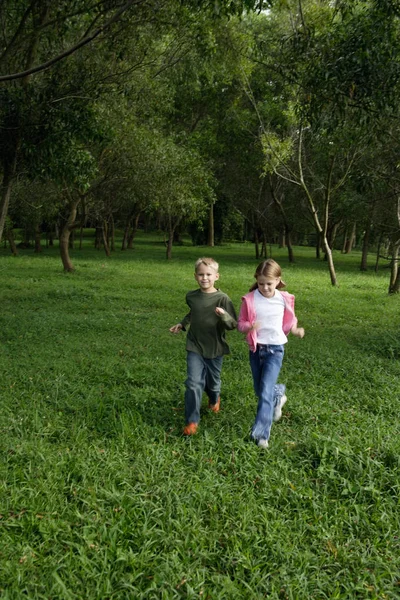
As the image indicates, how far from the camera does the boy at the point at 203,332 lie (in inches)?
196

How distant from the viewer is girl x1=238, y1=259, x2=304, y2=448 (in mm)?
4773

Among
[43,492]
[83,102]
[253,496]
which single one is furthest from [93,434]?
[83,102]

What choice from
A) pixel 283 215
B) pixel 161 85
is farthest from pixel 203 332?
pixel 283 215

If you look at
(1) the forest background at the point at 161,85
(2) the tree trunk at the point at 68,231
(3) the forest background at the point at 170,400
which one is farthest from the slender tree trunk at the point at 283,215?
(2) the tree trunk at the point at 68,231

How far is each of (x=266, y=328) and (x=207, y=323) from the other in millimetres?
604

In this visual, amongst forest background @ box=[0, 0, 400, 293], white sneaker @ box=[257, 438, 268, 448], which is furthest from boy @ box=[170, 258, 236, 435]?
forest background @ box=[0, 0, 400, 293]

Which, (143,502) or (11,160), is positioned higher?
(11,160)

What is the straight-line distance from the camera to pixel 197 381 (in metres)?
5.06

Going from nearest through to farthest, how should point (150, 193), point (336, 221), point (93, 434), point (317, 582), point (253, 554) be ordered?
point (317, 582), point (253, 554), point (93, 434), point (150, 193), point (336, 221)

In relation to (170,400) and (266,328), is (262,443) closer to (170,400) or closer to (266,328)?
(266,328)

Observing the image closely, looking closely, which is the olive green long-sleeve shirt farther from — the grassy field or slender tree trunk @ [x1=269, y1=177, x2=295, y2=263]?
slender tree trunk @ [x1=269, y1=177, x2=295, y2=263]

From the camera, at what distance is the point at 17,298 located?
13797mm

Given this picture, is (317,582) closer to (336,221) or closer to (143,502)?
(143,502)

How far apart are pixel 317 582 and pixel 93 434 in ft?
8.70
